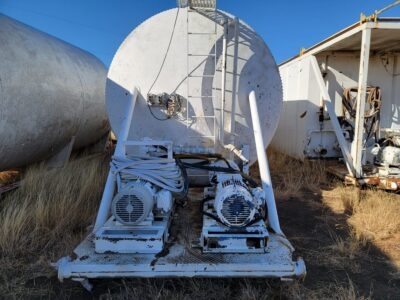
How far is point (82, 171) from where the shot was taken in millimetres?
6211

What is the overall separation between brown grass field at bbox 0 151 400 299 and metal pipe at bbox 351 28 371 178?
54cm

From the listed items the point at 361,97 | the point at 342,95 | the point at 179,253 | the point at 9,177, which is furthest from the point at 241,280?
the point at 342,95

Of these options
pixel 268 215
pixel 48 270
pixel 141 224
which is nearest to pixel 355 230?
pixel 268 215

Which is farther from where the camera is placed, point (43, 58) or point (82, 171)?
point (82, 171)

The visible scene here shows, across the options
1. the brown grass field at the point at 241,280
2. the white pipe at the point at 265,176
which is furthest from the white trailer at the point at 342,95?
the white pipe at the point at 265,176

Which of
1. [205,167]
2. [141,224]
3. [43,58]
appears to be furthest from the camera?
[43,58]

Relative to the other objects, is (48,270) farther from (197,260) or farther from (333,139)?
(333,139)

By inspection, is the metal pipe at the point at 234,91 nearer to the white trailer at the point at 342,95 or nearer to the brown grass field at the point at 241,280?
the brown grass field at the point at 241,280

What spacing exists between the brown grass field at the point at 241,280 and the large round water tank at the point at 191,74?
1.41 meters

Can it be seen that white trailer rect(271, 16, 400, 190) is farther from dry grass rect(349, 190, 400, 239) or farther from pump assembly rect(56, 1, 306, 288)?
pump assembly rect(56, 1, 306, 288)

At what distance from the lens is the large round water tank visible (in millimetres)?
4875

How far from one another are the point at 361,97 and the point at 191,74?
9.59 ft

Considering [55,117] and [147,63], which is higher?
[147,63]

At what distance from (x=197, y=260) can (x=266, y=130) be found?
2941 millimetres
